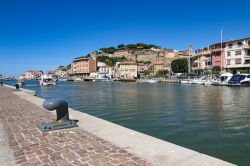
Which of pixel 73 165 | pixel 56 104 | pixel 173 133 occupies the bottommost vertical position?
pixel 173 133

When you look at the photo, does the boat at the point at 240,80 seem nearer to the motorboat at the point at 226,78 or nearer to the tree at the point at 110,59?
the motorboat at the point at 226,78

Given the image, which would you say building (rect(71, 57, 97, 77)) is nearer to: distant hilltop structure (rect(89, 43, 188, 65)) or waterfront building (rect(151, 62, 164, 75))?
distant hilltop structure (rect(89, 43, 188, 65))

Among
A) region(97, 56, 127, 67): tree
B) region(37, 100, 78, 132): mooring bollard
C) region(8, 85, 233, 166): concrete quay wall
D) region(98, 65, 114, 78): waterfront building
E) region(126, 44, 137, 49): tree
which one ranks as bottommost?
region(8, 85, 233, 166): concrete quay wall

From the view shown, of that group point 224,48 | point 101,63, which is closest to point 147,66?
point 101,63

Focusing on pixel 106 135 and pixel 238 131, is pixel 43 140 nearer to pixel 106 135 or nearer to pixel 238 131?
pixel 106 135

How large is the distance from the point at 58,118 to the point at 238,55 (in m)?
74.1

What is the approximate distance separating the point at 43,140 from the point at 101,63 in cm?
17461

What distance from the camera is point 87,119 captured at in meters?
10.5

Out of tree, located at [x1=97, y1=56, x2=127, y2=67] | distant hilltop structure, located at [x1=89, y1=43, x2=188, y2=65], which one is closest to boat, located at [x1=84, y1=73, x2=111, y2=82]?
tree, located at [x1=97, y1=56, x2=127, y2=67]

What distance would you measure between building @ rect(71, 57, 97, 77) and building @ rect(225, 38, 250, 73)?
112273 mm

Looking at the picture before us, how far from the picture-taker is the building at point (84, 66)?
174 meters

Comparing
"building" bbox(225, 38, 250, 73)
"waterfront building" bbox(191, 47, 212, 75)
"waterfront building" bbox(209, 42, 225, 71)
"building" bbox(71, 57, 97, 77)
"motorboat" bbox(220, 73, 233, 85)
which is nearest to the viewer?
"motorboat" bbox(220, 73, 233, 85)

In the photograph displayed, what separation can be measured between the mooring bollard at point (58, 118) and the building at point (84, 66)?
166881 millimetres

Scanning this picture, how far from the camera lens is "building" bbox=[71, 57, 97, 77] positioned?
174375 mm
